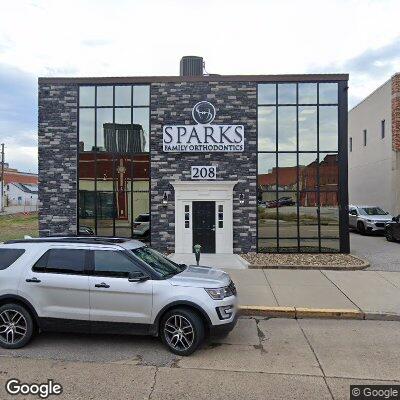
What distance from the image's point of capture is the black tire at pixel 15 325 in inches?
221

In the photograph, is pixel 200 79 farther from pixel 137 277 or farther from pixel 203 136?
→ pixel 137 277

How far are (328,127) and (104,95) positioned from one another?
8565 mm

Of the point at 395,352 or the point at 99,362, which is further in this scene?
the point at 395,352

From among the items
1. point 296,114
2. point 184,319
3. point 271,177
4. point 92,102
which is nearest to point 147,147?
point 92,102

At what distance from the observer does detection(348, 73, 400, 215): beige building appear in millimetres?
23203

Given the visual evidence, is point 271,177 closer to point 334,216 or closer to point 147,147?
point 334,216

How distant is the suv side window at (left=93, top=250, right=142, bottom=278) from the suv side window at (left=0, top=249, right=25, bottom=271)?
4.02 ft

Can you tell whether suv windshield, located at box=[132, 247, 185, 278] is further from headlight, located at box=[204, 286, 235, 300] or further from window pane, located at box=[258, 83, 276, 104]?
window pane, located at box=[258, 83, 276, 104]

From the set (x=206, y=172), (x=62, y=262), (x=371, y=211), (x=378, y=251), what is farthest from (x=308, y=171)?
(x=62, y=262)

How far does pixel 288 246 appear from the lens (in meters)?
14.5

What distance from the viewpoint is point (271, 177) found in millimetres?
14578

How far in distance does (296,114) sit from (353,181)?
62.8 feet

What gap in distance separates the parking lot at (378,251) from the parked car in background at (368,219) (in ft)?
1.89

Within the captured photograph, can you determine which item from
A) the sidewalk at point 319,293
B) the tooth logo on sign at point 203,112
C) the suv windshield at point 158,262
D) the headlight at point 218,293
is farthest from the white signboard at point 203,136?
the headlight at point 218,293
